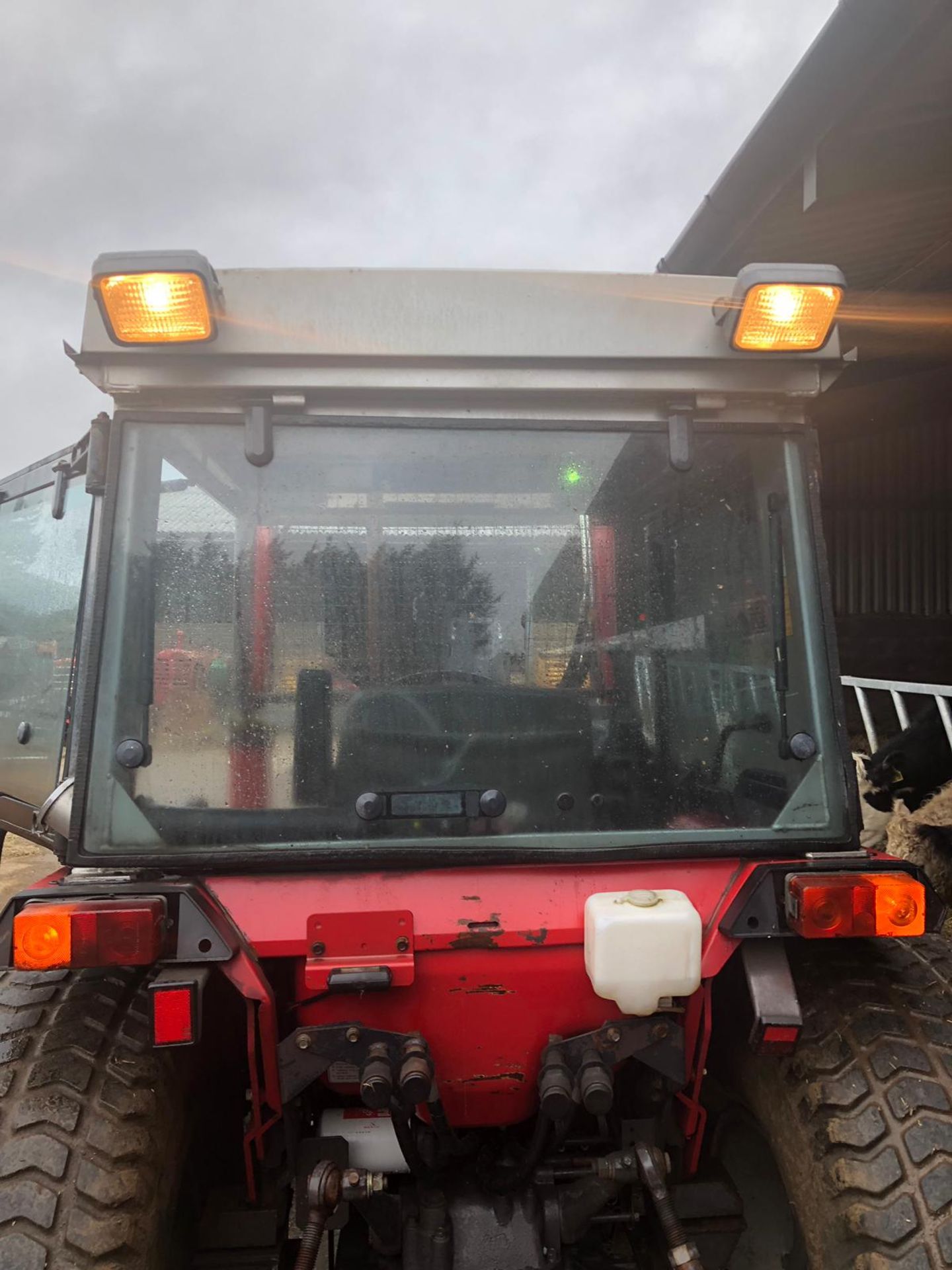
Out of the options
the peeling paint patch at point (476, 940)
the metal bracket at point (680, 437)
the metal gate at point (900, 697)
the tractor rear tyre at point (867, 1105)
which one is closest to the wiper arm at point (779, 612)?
the metal bracket at point (680, 437)

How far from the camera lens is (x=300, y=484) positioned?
1.91 metres

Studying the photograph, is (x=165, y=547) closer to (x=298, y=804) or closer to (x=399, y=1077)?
(x=298, y=804)

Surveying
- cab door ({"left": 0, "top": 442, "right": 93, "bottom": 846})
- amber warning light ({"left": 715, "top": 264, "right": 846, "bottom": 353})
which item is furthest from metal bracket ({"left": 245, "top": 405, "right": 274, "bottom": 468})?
cab door ({"left": 0, "top": 442, "right": 93, "bottom": 846})

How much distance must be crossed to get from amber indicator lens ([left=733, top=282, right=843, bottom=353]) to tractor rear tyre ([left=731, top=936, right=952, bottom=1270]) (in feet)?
4.64

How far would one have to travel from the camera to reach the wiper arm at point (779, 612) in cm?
196

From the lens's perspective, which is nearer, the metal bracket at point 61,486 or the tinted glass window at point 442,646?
the tinted glass window at point 442,646

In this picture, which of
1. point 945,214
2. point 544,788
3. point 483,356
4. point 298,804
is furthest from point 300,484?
point 945,214

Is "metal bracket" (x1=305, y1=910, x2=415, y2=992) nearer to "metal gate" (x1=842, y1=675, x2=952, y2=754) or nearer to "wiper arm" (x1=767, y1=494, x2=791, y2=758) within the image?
"wiper arm" (x1=767, y1=494, x2=791, y2=758)

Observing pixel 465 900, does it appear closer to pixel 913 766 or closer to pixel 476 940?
pixel 476 940

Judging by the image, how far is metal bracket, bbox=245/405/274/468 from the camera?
6.19 ft

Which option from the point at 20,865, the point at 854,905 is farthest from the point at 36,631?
the point at 20,865

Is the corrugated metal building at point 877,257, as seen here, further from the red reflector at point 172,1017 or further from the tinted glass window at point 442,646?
the red reflector at point 172,1017

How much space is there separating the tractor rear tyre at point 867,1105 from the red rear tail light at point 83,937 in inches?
55.4

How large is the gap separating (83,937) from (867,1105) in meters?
1.59
